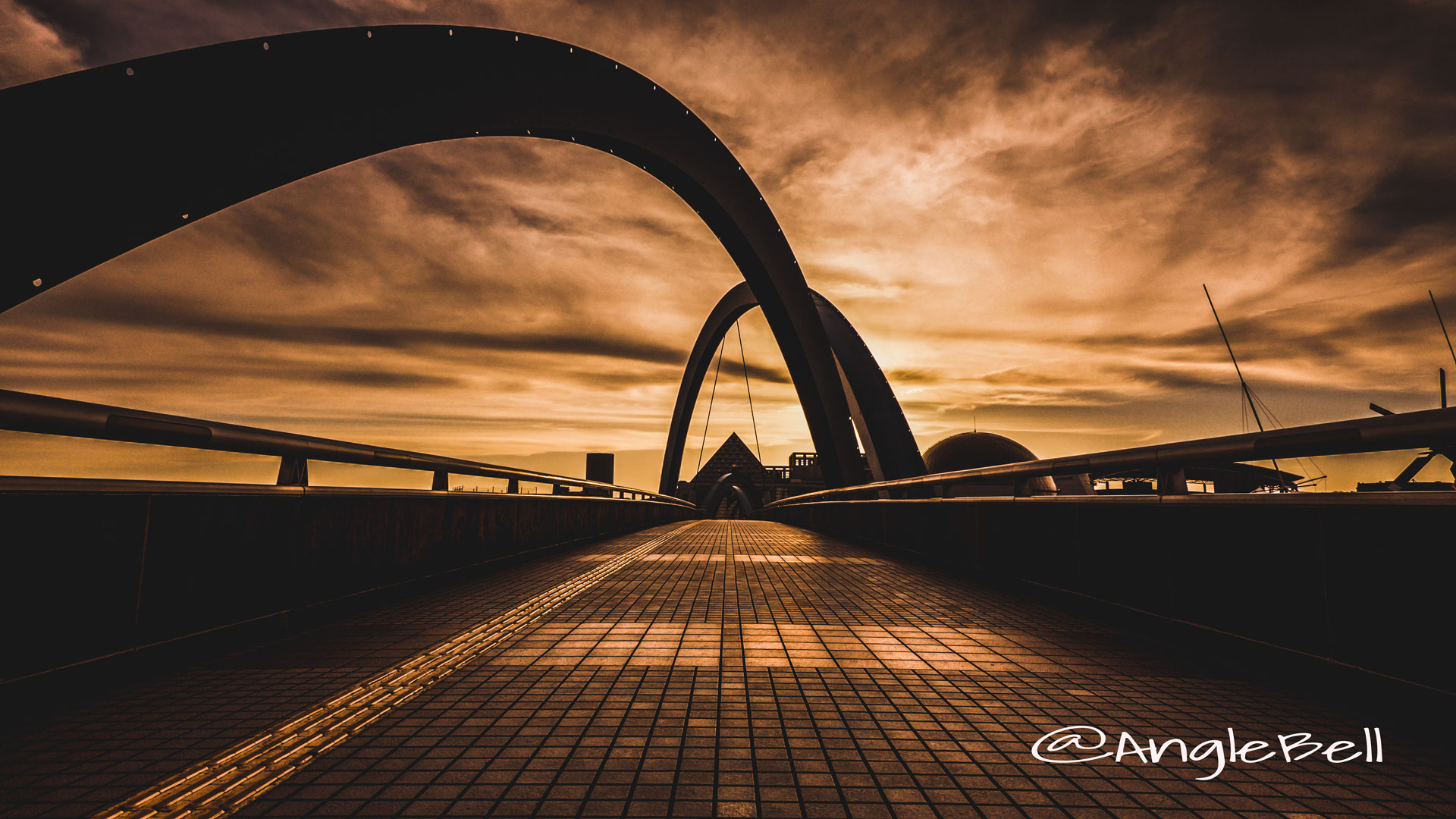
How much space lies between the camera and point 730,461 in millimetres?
117438

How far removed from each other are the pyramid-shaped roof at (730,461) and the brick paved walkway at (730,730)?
106019mm

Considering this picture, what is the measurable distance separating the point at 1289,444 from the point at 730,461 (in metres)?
115

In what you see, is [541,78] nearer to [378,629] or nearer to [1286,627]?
[378,629]

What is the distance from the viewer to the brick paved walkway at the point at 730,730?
203 centimetres

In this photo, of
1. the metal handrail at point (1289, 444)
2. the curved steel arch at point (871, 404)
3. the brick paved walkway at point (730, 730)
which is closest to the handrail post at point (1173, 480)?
the metal handrail at point (1289, 444)

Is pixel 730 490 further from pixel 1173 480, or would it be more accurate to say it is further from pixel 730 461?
pixel 1173 480

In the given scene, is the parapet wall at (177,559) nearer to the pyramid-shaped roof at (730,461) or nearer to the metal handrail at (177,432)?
the metal handrail at (177,432)

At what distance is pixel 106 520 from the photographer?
304cm

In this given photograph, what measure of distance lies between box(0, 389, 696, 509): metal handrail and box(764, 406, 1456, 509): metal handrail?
506 centimetres

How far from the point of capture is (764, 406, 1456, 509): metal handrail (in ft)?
8.48

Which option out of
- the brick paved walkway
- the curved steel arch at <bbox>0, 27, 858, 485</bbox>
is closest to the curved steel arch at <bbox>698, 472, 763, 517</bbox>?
the curved steel arch at <bbox>0, 27, 858, 485</bbox>

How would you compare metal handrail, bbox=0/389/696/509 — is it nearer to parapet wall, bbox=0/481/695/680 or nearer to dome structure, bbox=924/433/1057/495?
parapet wall, bbox=0/481/695/680

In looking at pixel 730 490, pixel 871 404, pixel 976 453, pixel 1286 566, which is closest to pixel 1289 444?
pixel 1286 566

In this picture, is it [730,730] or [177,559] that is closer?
[730,730]
